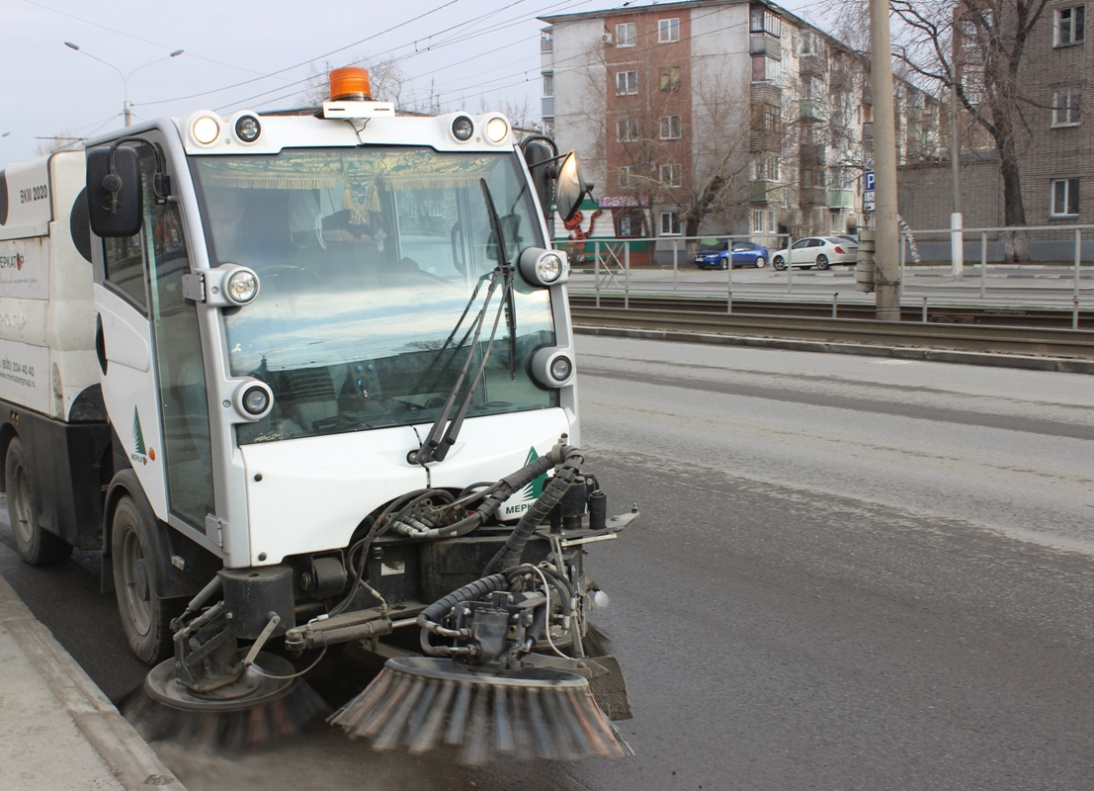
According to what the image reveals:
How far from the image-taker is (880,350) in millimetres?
16328

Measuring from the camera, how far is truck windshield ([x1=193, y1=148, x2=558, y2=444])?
411 cm

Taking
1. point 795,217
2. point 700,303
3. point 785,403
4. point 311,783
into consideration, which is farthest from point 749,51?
point 311,783

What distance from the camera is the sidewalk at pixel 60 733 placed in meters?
3.74

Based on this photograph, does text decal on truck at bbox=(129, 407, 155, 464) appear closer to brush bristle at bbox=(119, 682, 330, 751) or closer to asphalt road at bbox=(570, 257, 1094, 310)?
brush bristle at bbox=(119, 682, 330, 751)

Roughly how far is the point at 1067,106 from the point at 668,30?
87.8 feet

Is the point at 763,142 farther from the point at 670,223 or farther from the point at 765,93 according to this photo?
the point at 670,223

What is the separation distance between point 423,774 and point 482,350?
1704mm

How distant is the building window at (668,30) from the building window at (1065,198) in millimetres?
26188

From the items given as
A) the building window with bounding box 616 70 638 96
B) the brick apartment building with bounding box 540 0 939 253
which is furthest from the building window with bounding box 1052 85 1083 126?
the building window with bounding box 616 70 638 96

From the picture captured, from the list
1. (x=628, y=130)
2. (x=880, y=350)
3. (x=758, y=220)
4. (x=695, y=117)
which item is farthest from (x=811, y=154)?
(x=880, y=350)

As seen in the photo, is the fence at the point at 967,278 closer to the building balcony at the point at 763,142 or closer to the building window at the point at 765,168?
the building balcony at the point at 763,142

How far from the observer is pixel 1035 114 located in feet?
142

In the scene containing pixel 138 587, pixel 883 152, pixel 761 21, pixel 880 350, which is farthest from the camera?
pixel 761 21

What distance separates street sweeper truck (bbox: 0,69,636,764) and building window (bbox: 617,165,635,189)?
55.4 m
